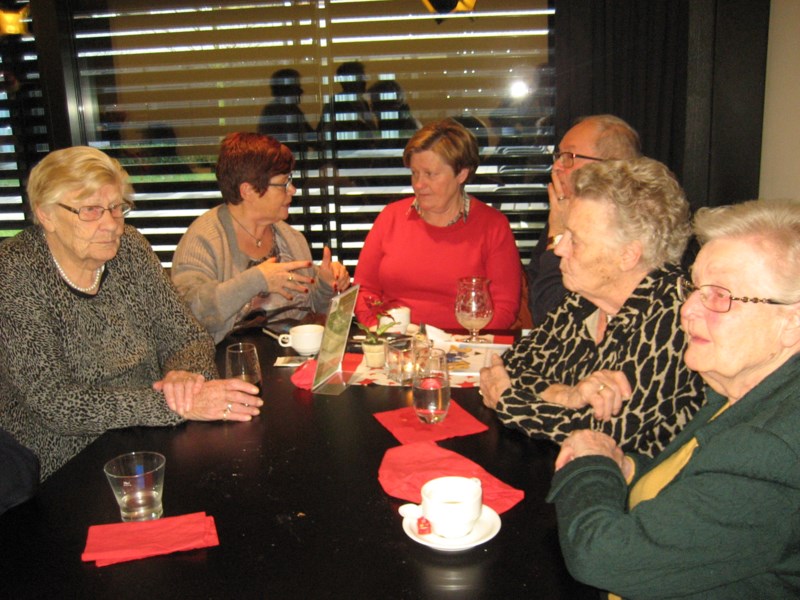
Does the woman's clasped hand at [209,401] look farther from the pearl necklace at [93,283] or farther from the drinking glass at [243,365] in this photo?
the pearl necklace at [93,283]

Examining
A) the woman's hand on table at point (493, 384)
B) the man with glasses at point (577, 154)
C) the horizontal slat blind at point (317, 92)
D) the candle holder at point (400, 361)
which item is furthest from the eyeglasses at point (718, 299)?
the horizontal slat blind at point (317, 92)

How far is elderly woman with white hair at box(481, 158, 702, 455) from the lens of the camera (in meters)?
1.61

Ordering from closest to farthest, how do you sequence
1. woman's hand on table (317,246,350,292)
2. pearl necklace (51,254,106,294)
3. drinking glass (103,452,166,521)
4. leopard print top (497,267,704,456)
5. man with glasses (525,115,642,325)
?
drinking glass (103,452,166,521)
leopard print top (497,267,704,456)
pearl necklace (51,254,106,294)
man with glasses (525,115,642,325)
woman's hand on table (317,246,350,292)

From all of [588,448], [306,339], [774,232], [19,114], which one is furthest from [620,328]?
[19,114]

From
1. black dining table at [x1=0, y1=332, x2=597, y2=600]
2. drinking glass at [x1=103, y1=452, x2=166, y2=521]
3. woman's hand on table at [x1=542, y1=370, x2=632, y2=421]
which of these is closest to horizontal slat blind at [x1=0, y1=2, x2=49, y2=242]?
black dining table at [x1=0, y1=332, x2=597, y2=600]

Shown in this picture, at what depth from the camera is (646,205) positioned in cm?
175

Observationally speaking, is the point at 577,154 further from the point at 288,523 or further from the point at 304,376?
the point at 288,523

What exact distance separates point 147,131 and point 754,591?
13.8 ft

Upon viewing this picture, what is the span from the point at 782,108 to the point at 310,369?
2.31 m

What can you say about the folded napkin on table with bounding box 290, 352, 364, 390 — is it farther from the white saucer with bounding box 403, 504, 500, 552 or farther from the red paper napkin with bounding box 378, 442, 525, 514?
the white saucer with bounding box 403, 504, 500, 552

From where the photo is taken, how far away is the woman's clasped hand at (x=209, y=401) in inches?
69.9

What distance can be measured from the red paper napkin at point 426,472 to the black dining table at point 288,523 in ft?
0.07

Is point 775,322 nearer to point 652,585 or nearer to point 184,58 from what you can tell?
point 652,585

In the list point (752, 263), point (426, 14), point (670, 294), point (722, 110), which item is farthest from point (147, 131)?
point (752, 263)
